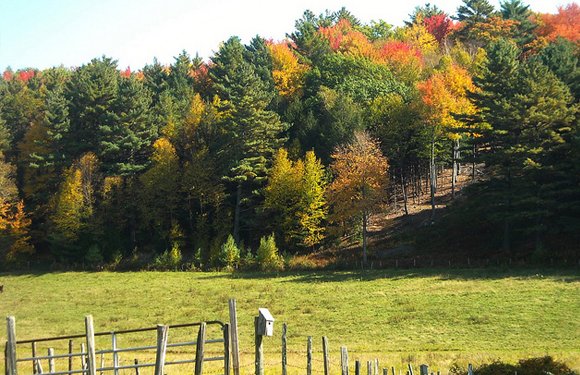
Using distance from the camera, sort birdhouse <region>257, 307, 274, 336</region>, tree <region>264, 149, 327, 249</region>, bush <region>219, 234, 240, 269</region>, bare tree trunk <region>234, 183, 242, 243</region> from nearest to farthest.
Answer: birdhouse <region>257, 307, 274, 336</region>
bush <region>219, 234, 240, 269</region>
tree <region>264, 149, 327, 249</region>
bare tree trunk <region>234, 183, 242, 243</region>

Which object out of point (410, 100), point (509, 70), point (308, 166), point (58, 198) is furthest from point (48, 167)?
point (509, 70)

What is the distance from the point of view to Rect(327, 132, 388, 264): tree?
59.2m

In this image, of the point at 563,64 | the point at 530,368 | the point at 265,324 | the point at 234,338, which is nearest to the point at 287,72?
the point at 563,64

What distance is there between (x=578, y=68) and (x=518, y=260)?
2087 cm

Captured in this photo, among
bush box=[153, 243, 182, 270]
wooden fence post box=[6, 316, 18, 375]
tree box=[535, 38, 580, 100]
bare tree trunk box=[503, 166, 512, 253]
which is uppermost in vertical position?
tree box=[535, 38, 580, 100]

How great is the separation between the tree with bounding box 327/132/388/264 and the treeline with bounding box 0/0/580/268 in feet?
0.62

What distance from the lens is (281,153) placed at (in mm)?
65812

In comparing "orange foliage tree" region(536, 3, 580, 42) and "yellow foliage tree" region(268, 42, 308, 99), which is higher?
"orange foliage tree" region(536, 3, 580, 42)

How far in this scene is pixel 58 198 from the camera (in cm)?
7219

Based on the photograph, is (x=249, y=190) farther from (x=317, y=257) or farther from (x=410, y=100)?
(x=410, y=100)

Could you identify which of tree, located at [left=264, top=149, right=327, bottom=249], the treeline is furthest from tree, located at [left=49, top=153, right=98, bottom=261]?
tree, located at [left=264, top=149, right=327, bottom=249]

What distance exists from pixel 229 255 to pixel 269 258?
170 inches

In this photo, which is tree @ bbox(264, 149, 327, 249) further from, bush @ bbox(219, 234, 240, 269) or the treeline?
bush @ bbox(219, 234, 240, 269)

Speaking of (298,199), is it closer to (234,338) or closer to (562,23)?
(234,338)
